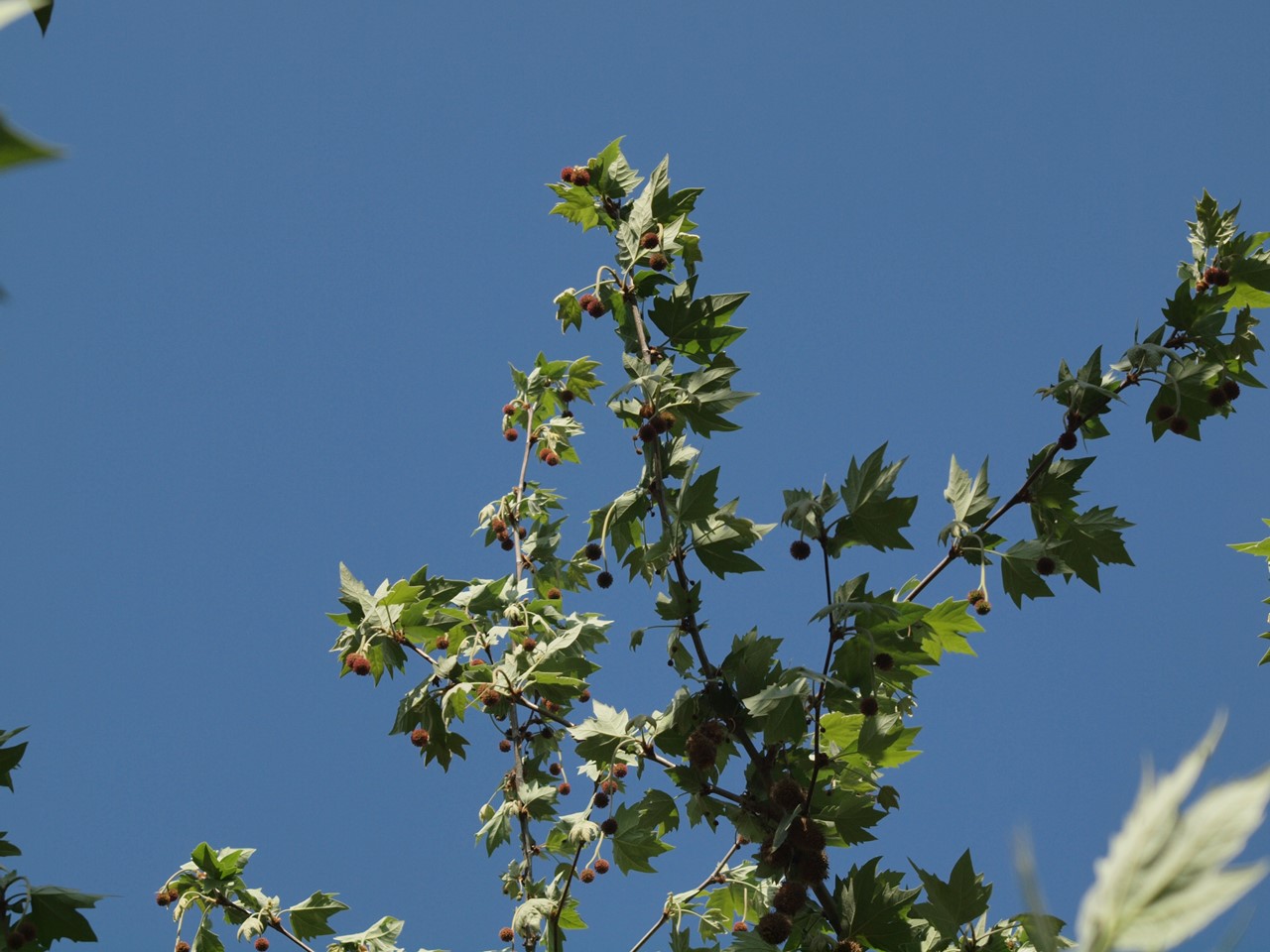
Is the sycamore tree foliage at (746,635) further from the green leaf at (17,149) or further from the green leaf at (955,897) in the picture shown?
the green leaf at (17,149)

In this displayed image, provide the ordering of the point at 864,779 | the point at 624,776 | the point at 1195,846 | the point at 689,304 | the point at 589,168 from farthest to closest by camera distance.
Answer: the point at 624,776, the point at 589,168, the point at 689,304, the point at 864,779, the point at 1195,846

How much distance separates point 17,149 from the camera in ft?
1.46

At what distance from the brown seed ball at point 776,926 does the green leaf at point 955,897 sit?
1.25 ft

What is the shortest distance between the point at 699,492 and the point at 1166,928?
273 centimetres

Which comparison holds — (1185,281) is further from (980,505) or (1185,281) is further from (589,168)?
(589,168)

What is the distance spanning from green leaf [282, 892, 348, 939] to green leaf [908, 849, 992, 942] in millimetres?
2605

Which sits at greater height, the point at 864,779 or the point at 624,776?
the point at 624,776

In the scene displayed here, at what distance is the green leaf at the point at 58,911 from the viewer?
2662mm

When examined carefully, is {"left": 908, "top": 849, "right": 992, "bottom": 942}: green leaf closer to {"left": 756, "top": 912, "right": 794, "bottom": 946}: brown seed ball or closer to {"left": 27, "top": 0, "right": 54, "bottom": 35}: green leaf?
{"left": 756, "top": 912, "right": 794, "bottom": 946}: brown seed ball

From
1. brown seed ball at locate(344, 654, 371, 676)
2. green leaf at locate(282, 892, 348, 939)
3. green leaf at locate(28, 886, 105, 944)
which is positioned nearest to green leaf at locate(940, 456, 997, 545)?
brown seed ball at locate(344, 654, 371, 676)

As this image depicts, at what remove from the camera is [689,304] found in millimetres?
3617

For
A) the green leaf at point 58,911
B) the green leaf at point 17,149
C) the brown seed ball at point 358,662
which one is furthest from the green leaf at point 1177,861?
the brown seed ball at point 358,662

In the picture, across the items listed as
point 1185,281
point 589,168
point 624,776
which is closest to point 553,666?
point 624,776

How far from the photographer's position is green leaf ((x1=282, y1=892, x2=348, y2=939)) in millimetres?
4492
